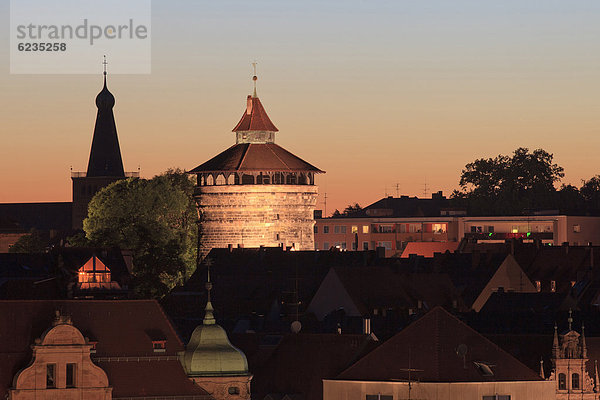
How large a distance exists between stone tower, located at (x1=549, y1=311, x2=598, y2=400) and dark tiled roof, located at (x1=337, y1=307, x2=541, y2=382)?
15.0 ft

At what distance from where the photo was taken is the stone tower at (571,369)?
91.8 metres

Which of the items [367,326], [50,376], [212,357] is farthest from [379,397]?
[367,326]

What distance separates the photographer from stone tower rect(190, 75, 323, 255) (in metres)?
167

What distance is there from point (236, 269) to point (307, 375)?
60202 millimetres

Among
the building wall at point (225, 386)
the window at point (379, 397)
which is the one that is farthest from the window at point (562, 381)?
the building wall at point (225, 386)

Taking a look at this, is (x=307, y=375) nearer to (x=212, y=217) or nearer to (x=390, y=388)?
(x=390, y=388)

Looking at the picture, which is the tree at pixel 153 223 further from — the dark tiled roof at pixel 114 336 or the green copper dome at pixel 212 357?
the green copper dome at pixel 212 357

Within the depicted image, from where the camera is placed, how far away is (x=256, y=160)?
17025 cm

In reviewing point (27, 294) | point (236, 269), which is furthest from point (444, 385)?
point (236, 269)

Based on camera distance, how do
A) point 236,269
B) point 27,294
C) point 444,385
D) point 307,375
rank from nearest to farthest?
point 444,385, point 307,375, point 27,294, point 236,269

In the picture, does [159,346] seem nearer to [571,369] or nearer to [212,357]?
[212,357]

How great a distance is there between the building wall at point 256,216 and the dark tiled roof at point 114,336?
2970 inches

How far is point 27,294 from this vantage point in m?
123

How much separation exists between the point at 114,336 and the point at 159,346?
1.90 metres
